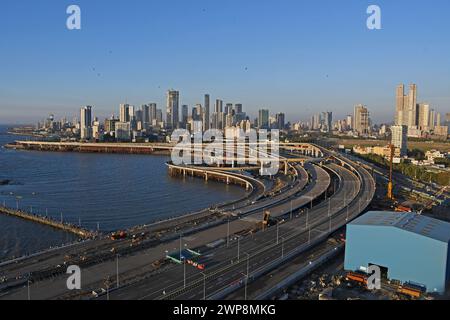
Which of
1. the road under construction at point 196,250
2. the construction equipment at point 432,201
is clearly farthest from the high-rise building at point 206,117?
the road under construction at point 196,250

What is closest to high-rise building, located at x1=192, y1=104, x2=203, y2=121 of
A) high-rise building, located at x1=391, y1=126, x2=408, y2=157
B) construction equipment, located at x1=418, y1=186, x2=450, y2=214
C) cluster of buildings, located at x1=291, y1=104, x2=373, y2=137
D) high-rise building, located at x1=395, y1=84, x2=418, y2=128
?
cluster of buildings, located at x1=291, y1=104, x2=373, y2=137

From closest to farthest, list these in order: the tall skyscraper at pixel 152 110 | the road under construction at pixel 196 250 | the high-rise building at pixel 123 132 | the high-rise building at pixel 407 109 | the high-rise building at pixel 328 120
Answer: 1. the road under construction at pixel 196 250
2. the high-rise building at pixel 123 132
3. the high-rise building at pixel 407 109
4. the high-rise building at pixel 328 120
5. the tall skyscraper at pixel 152 110

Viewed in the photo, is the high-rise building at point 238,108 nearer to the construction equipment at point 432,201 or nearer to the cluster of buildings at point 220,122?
the cluster of buildings at point 220,122

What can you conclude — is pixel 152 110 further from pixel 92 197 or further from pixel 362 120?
pixel 92 197

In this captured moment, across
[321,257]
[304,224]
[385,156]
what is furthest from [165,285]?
[385,156]

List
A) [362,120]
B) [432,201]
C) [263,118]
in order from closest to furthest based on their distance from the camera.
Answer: [432,201] < [362,120] < [263,118]

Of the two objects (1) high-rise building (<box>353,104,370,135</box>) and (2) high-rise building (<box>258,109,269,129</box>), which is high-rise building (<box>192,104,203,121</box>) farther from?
(1) high-rise building (<box>353,104,370,135</box>)

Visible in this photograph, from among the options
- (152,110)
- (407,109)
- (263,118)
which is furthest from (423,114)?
(152,110)
